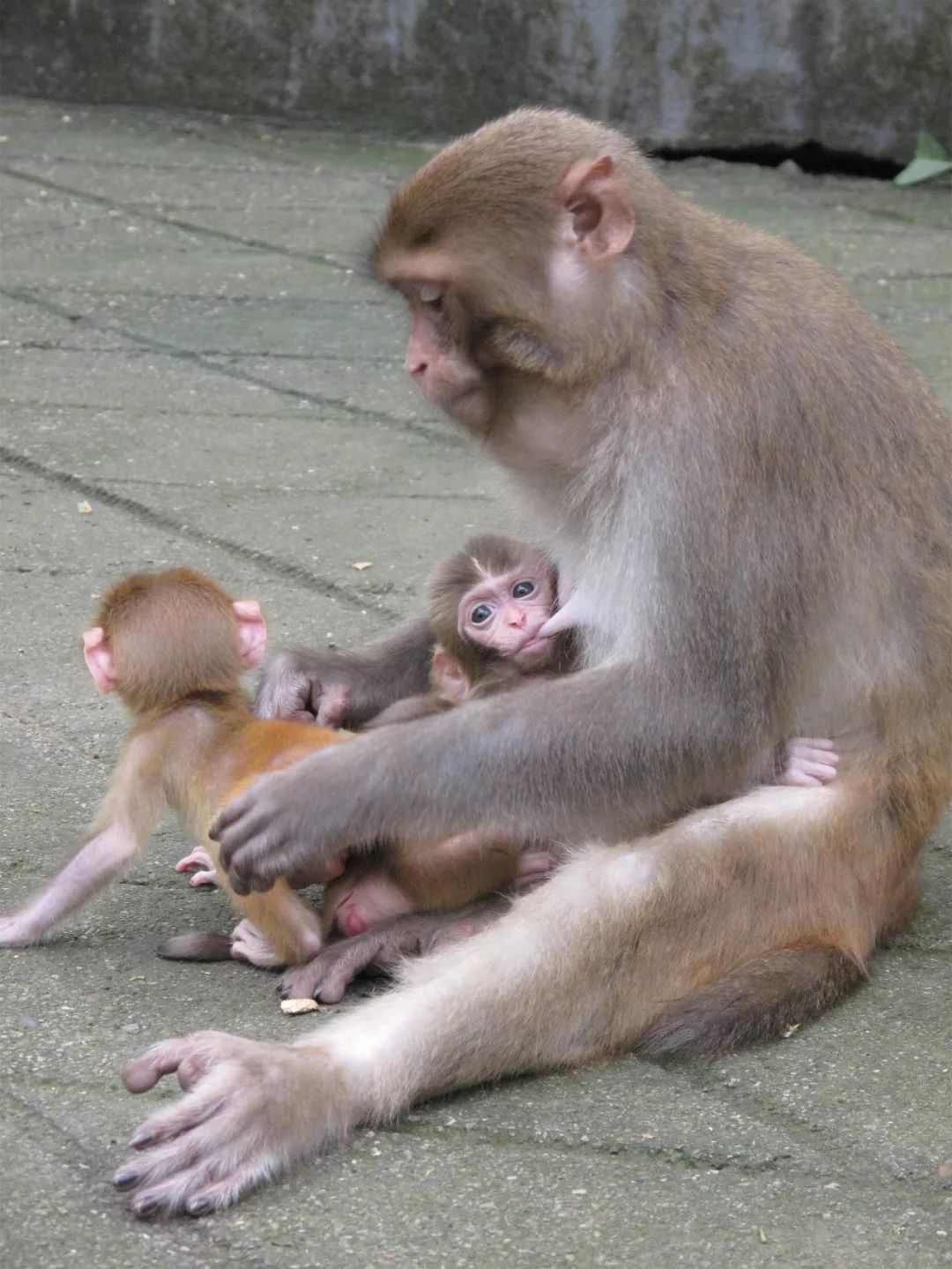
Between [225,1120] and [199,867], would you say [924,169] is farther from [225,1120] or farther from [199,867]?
[225,1120]

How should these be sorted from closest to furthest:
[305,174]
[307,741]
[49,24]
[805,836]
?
[805,836] < [307,741] < [305,174] < [49,24]

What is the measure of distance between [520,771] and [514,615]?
65 cm

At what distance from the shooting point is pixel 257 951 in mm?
3613

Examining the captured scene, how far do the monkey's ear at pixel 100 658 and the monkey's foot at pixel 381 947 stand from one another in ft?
2.01

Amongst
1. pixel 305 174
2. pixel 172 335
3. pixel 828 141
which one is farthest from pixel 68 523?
pixel 828 141

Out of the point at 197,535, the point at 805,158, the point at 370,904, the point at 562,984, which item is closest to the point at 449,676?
the point at 370,904

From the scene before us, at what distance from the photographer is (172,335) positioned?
26.0ft

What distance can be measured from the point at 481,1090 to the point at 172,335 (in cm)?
520

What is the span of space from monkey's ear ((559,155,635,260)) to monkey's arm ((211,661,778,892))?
693 millimetres

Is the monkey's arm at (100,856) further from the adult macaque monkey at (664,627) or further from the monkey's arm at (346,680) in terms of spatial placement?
the monkey's arm at (346,680)

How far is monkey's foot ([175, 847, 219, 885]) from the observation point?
3.97 m

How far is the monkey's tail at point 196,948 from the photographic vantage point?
3.62 m

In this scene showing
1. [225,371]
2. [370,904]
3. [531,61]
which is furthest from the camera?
[531,61]

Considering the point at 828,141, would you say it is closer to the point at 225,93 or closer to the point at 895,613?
the point at 225,93
